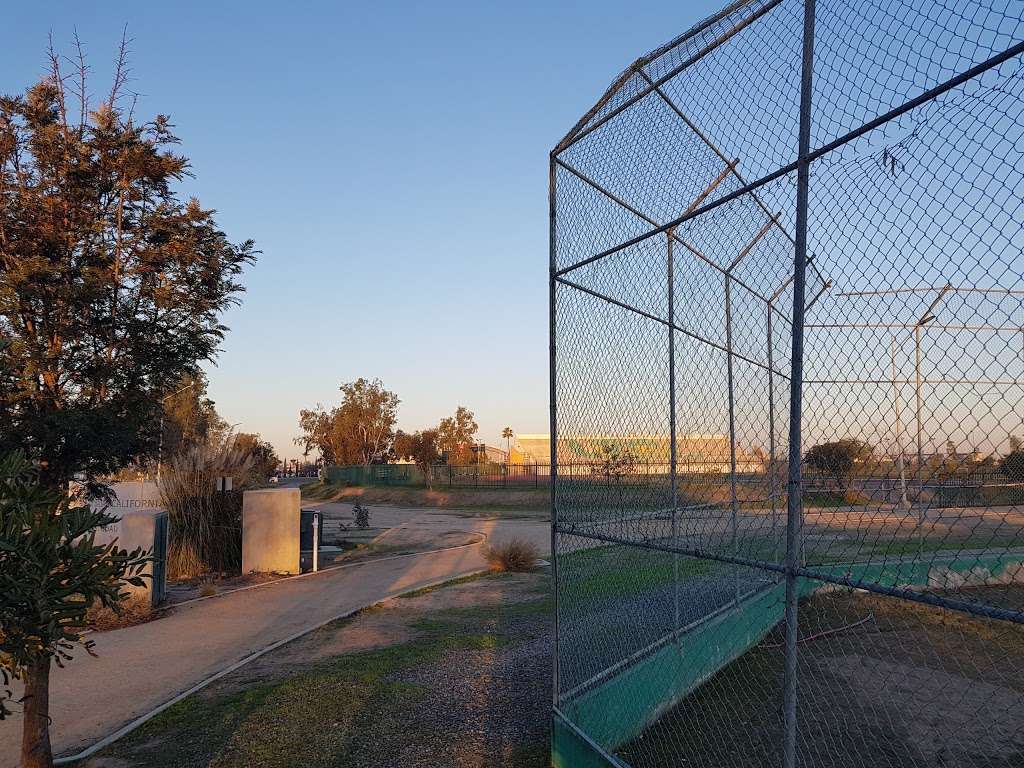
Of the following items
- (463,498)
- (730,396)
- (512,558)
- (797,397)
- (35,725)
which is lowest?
(463,498)

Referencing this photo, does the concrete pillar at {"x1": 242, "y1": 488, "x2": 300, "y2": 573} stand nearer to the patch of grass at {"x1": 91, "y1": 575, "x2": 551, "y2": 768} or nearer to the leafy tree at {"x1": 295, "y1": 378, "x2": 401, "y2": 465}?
the patch of grass at {"x1": 91, "y1": 575, "x2": 551, "y2": 768}

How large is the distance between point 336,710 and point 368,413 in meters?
62.3

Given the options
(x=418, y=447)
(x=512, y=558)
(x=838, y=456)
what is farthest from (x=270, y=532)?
(x=418, y=447)

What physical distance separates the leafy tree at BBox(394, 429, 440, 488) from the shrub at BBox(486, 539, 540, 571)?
42469mm

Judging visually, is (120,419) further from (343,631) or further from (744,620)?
(744,620)

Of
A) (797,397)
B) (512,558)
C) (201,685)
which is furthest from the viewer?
(512,558)

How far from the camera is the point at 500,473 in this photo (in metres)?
41.6

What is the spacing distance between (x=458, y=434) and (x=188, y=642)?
6144 cm

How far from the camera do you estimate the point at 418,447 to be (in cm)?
6138

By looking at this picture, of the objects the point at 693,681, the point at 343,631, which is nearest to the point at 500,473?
the point at 343,631

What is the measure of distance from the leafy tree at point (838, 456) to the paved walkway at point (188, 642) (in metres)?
5.39

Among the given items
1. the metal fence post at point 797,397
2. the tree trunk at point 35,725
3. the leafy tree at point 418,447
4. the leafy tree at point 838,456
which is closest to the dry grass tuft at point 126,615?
the tree trunk at point 35,725

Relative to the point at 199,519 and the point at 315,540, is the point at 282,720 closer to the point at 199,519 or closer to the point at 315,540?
the point at 315,540

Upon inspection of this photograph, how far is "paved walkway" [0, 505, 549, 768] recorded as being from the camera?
6.09 m
